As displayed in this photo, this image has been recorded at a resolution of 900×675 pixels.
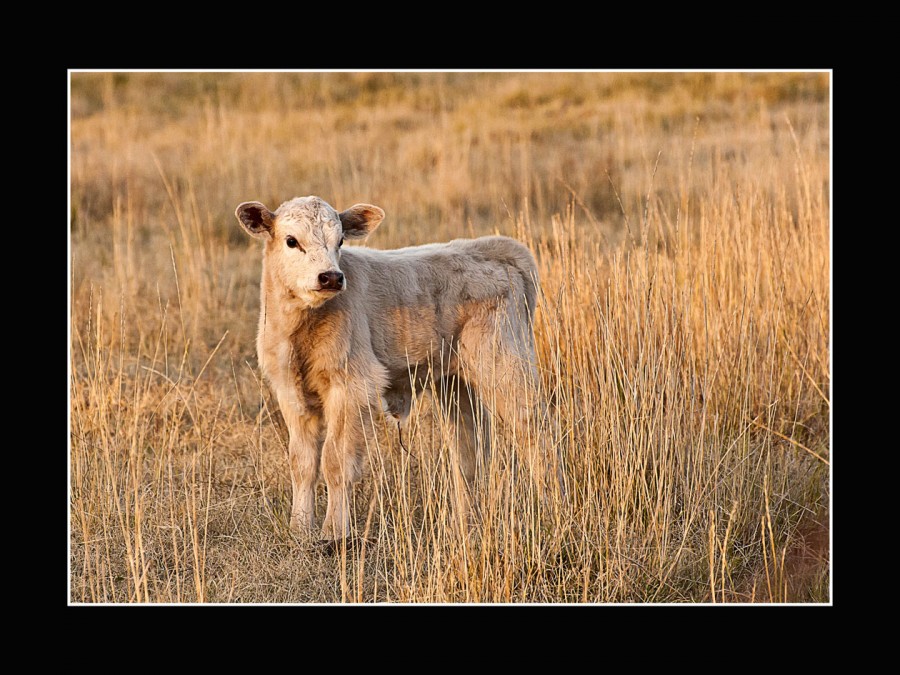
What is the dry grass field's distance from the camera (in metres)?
5.73

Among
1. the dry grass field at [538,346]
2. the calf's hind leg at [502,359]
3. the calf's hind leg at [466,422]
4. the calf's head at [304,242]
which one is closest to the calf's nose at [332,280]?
the calf's head at [304,242]

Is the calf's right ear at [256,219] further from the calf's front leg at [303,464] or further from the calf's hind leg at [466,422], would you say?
the calf's hind leg at [466,422]

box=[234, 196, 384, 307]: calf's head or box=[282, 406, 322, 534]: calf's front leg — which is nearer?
box=[234, 196, 384, 307]: calf's head

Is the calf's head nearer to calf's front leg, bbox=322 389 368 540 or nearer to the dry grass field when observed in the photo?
calf's front leg, bbox=322 389 368 540

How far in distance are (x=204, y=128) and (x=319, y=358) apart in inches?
365

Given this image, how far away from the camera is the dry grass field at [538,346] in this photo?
226 inches

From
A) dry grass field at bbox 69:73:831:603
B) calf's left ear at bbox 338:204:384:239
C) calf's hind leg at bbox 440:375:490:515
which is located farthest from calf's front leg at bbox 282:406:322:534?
calf's left ear at bbox 338:204:384:239

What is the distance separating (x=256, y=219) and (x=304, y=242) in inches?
17.7

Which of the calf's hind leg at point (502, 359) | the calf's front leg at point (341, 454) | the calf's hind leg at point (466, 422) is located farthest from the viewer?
the calf's hind leg at point (466, 422)

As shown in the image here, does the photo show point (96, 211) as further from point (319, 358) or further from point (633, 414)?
point (633, 414)

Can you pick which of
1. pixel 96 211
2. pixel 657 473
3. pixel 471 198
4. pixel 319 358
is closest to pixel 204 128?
pixel 96 211

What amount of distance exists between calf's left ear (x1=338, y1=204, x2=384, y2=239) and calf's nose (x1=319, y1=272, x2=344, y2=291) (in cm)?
68

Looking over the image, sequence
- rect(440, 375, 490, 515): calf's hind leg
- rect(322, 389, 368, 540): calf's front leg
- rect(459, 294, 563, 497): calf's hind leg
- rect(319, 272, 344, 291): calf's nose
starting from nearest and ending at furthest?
rect(319, 272, 344, 291): calf's nose, rect(322, 389, 368, 540): calf's front leg, rect(459, 294, 563, 497): calf's hind leg, rect(440, 375, 490, 515): calf's hind leg

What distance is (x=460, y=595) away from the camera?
5480 millimetres
